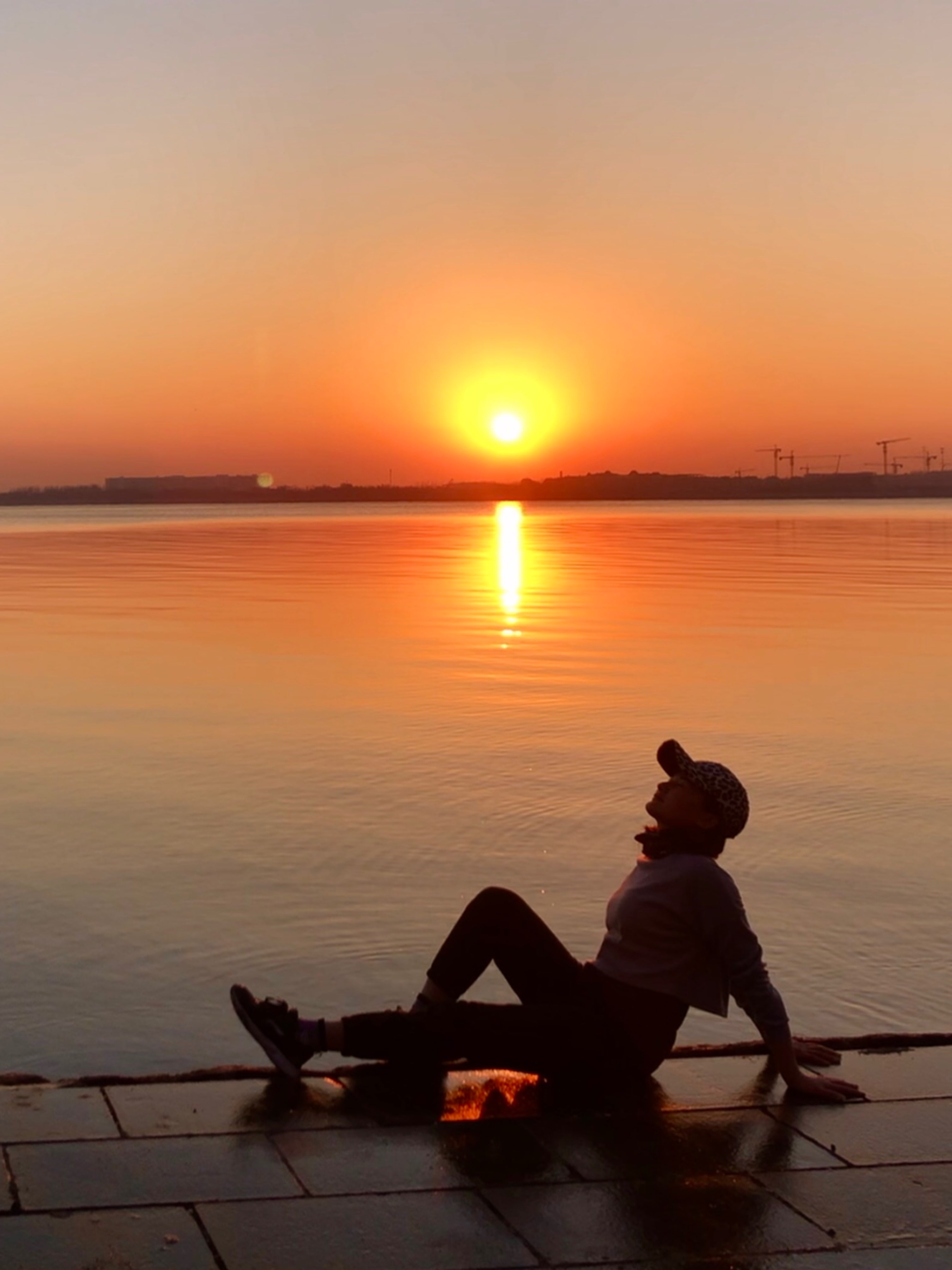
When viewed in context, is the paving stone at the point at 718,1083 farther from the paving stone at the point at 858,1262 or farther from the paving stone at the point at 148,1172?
the paving stone at the point at 148,1172

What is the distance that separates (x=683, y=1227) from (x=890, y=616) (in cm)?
2045

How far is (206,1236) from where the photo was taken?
3682 millimetres

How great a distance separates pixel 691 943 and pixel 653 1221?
3.94ft

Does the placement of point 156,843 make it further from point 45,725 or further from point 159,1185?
point 159,1185

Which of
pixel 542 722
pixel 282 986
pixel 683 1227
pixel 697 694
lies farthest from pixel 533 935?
pixel 697 694

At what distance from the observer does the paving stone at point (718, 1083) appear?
464 cm

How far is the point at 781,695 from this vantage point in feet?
50.1

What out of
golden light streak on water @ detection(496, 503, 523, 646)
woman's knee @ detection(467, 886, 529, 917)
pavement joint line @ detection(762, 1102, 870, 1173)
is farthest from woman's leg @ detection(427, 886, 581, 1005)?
golden light streak on water @ detection(496, 503, 523, 646)

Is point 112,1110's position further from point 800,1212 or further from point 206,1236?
point 800,1212

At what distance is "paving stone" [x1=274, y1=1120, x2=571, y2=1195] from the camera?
3.99 m

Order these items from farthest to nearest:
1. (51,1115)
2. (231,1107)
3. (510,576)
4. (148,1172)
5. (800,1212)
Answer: (510,576), (231,1107), (51,1115), (148,1172), (800,1212)

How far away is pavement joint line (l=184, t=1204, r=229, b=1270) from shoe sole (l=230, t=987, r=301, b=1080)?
94cm

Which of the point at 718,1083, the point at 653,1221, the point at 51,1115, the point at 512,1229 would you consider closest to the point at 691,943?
the point at 718,1083

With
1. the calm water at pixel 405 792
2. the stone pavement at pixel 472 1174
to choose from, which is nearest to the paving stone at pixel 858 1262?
→ the stone pavement at pixel 472 1174
